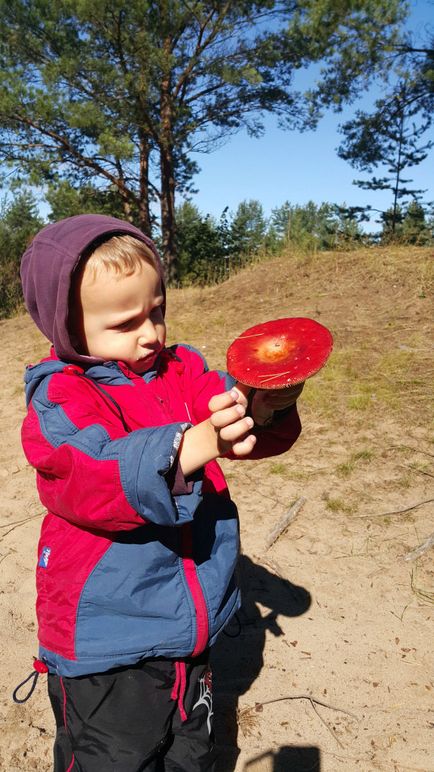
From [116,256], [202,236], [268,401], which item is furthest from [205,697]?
[202,236]

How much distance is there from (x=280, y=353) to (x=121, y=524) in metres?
0.55

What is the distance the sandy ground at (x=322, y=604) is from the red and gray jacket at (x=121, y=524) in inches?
33.4

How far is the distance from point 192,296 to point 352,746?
7.35m

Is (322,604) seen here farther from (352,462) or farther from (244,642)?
(352,462)

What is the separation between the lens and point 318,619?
263 cm

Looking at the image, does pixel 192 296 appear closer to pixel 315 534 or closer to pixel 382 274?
pixel 382 274

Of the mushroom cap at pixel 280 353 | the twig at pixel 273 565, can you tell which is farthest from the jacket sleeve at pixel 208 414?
the twig at pixel 273 565

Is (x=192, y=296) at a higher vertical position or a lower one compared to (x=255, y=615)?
higher

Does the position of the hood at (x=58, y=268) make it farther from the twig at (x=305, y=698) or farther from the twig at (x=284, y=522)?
the twig at (x=284, y=522)

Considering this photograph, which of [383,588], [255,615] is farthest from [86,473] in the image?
[383,588]

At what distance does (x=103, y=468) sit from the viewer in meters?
1.14

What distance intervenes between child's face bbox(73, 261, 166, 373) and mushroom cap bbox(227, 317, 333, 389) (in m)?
0.22

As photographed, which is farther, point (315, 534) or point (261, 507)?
point (261, 507)

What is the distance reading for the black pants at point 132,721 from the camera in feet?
4.61
